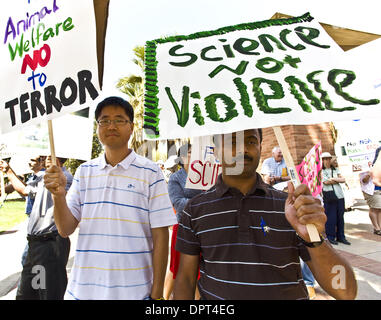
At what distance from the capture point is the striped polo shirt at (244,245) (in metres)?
1.17

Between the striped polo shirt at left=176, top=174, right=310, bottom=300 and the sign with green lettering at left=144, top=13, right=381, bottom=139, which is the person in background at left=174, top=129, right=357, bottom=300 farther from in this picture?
the sign with green lettering at left=144, top=13, right=381, bottom=139

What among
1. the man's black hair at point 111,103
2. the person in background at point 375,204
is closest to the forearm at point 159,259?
the man's black hair at point 111,103

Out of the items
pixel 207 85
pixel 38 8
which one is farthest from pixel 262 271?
pixel 38 8

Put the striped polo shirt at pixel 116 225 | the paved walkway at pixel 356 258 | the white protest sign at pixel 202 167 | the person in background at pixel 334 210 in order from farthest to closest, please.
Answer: the person in background at pixel 334 210, the paved walkway at pixel 356 258, the white protest sign at pixel 202 167, the striped polo shirt at pixel 116 225

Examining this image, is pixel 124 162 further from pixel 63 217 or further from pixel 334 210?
pixel 334 210

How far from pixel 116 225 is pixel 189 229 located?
437mm

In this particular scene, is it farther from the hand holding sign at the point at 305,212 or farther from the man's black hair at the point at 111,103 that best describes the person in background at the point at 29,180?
the hand holding sign at the point at 305,212

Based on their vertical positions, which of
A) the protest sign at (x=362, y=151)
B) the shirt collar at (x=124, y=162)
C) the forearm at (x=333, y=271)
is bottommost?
the forearm at (x=333, y=271)

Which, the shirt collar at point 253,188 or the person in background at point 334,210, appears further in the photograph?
the person in background at point 334,210

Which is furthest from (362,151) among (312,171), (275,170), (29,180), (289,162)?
(29,180)

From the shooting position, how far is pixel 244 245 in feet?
4.00

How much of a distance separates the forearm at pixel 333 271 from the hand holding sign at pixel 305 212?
0.10m

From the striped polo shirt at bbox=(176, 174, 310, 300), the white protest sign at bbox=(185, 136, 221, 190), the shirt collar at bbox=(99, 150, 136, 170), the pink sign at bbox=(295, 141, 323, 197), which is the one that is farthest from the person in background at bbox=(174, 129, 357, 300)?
the white protest sign at bbox=(185, 136, 221, 190)

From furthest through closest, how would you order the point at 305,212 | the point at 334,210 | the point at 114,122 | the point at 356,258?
the point at 334,210 → the point at 356,258 → the point at 114,122 → the point at 305,212
